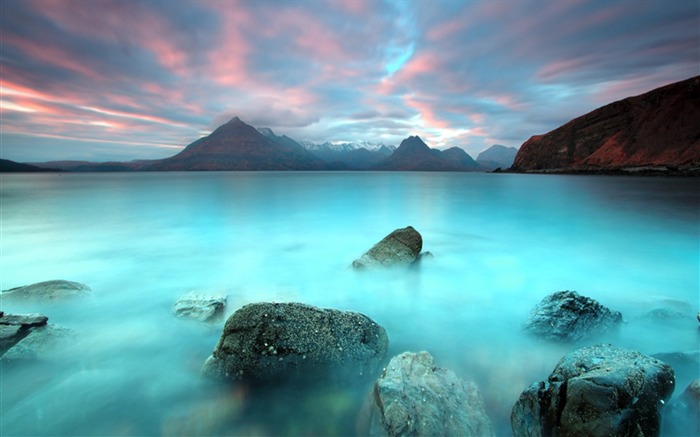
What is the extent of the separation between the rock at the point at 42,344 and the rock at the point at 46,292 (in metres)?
1.81

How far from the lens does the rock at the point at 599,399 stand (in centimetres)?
300

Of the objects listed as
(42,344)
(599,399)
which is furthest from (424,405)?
(42,344)

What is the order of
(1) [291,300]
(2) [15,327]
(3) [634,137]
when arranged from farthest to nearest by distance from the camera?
(3) [634,137], (1) [291,300], (2) [15,327]

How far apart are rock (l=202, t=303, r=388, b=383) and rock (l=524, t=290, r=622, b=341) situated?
3219mm

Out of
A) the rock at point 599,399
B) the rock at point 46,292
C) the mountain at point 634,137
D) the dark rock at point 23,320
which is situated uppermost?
the mountain at point 634,137

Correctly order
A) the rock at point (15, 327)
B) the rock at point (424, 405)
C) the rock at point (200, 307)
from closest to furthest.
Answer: the rock at point (424, 405) → the rock at point (15, 327) → the rock at point (200, 307)

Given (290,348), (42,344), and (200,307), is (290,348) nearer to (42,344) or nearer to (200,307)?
(200,307)

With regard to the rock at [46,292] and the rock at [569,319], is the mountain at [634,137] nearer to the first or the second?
the rock at [569,319]

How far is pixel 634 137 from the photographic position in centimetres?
10262

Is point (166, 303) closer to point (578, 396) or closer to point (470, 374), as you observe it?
point (470, 374)

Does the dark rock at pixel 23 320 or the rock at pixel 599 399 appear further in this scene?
the dark rock at pixel 23 320

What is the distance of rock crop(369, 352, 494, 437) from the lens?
3.38 meters

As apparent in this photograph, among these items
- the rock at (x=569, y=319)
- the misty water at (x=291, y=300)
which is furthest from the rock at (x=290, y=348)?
the rock at (x=569, y=319)

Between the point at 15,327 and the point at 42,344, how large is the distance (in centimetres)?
64
